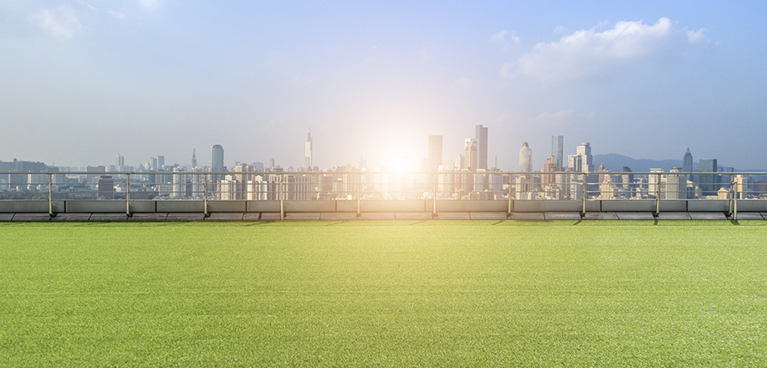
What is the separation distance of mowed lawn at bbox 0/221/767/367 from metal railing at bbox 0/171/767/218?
10.5 feet

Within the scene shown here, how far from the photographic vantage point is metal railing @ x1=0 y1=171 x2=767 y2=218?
9711 mm

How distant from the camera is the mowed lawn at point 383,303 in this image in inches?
102


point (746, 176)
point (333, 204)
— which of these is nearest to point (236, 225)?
point (333, 204)

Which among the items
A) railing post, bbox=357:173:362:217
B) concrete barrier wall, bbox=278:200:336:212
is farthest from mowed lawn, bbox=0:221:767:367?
concrete barrier wall, bbox=278:200:336:212

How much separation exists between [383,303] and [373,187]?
6.93 m

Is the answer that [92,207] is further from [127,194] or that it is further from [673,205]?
[673,205]

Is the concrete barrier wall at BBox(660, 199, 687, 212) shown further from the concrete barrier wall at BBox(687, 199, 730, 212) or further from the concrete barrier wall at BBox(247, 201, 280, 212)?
the concrete barrier wall at BBox(247, 201, 280, 212)

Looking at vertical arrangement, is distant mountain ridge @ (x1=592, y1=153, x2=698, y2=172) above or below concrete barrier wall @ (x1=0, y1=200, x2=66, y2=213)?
above

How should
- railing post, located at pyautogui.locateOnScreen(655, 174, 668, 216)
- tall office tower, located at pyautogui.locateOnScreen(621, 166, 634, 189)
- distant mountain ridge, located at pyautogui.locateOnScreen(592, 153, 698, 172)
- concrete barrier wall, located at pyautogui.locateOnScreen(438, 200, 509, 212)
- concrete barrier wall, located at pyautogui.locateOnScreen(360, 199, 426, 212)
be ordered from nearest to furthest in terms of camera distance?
tall office tower, located at pyautogui.locateOnScreen(621, 166, 634, 189) → railing post, located at pyautogui.locateOnScreen(655, 174, 668, 216) → concrete barrier wall, located at pyautogui.locateOnScreen(438, 200, 509, 212) → concrete barrier wall, located at pyautogui.locateOnScreen(360, 199, 426, 212) → distant mountain ridge, located at pyautogui.locateOnScreen(592, 153, 698, 172)

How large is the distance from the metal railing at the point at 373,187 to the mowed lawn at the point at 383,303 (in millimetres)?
3187

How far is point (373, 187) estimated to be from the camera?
10.4 metres

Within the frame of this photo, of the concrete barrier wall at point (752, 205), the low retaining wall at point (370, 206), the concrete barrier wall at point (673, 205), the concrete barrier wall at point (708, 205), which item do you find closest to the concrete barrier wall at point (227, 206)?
the low retaining wall at point (370, 206)

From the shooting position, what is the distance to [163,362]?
2471 millimetres

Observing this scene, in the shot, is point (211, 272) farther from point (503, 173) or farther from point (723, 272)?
point (503, 173)
